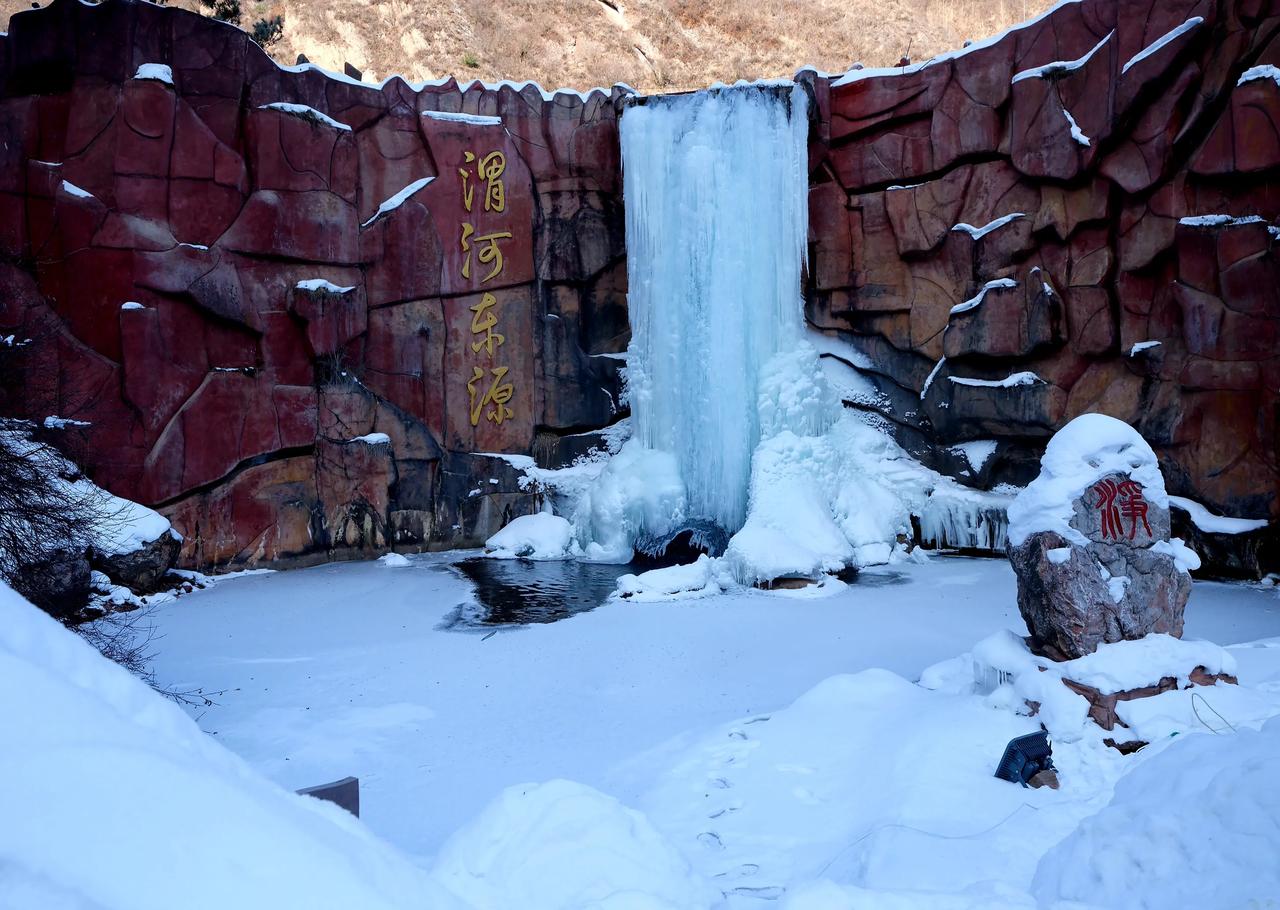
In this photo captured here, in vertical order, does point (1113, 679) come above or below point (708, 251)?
below

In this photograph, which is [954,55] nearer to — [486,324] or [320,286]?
[486,324]

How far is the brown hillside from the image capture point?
76.3ft

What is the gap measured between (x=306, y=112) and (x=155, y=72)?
1.48 m

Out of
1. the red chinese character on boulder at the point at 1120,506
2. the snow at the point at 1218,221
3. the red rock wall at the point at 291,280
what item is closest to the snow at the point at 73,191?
the red rock wall at the point at 291,280

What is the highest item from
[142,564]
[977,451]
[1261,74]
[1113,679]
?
[1261,74]

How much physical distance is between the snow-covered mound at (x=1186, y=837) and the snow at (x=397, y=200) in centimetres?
988

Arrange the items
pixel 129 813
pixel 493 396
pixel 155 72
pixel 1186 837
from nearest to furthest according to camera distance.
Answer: pixel 129 813 → pixel 1186 837 → pixel 155 72 → pixel 493 396

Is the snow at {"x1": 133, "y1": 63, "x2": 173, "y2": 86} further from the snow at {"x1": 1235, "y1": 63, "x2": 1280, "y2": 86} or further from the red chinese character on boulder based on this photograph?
the snow at {"x1": 1235, "y1": 63, "x2": 1280, "y2": 86}

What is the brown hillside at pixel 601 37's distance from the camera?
23266mm

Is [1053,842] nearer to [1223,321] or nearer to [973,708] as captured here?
[973,708]

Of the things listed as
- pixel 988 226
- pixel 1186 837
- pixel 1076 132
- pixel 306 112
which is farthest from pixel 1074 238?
pixel 1186 837

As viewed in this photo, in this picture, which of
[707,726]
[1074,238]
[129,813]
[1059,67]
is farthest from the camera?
[1074,238]

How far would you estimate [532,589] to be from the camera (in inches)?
339

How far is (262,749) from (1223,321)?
8643mm
